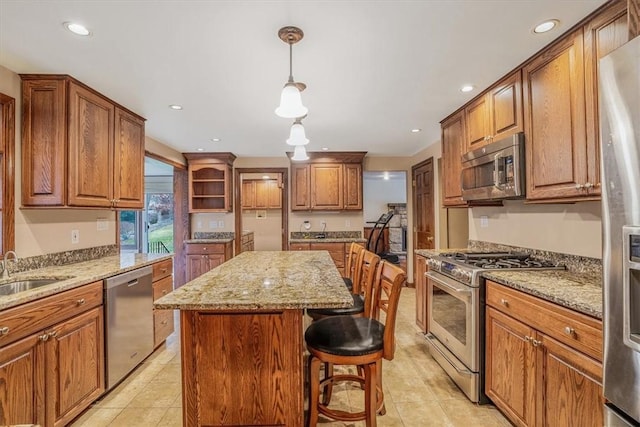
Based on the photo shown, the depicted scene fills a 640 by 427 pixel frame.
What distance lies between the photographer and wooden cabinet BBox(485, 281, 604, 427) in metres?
1.34

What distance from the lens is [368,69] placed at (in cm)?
222

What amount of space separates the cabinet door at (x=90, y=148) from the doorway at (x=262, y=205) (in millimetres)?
2746

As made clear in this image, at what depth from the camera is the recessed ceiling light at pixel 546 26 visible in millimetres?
1700

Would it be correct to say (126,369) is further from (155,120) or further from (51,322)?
(155,120)

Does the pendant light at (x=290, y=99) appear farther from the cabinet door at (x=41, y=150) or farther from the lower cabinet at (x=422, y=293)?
the lower cabinet at (x=422, y=293)

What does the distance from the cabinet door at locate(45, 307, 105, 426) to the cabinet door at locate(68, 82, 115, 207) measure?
36.1 inches

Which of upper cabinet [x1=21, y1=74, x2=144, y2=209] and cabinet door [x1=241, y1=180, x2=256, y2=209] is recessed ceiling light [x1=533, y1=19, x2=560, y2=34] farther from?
cabinet door [x1=241, y1=180, x2=256, y2=209]

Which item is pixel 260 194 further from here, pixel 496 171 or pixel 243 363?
pixel 243 363

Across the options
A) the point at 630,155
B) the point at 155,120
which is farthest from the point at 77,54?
the point at 630,155

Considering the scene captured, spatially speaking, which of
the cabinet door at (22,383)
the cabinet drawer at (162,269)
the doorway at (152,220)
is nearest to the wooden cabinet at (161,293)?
the cabinet drawer at (162,269)

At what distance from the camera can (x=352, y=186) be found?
517 centimetres

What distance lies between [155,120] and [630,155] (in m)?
3.75

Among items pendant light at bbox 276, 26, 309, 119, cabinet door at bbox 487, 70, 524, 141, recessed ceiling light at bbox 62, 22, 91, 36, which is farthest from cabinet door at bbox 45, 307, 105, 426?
cabinet door at bbox 487, 70, 524, 141

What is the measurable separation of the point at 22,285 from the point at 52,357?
22.8 inches
